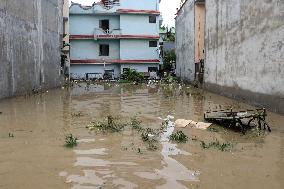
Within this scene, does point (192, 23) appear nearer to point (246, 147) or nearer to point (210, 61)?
point (210, 61)

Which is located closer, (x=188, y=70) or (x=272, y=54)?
(x=272, y=54)

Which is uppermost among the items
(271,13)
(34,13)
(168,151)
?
(34,13)

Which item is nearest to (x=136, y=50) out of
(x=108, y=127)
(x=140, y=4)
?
(x=140, y=4)

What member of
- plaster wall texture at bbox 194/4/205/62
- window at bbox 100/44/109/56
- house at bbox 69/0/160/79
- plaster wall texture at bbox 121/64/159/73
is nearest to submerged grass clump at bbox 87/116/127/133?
plaster wall texture at bbox 194/4/205/62

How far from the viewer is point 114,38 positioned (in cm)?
4531

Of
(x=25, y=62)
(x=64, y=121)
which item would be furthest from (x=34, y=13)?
(x=64, y=121)

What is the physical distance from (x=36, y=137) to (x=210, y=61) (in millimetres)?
17367

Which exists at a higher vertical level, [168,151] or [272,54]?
[272,54]

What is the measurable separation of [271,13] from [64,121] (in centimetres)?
832

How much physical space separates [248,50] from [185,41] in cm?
1861

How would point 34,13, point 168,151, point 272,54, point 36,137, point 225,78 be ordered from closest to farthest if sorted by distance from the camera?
point 168,151
point 36,137
point 272,54
point 225,78
point 34,13

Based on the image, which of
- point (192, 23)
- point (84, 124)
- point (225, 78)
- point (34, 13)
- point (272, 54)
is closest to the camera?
point (84, 124)

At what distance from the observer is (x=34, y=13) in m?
24.0

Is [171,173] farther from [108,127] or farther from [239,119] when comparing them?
[108,127]
